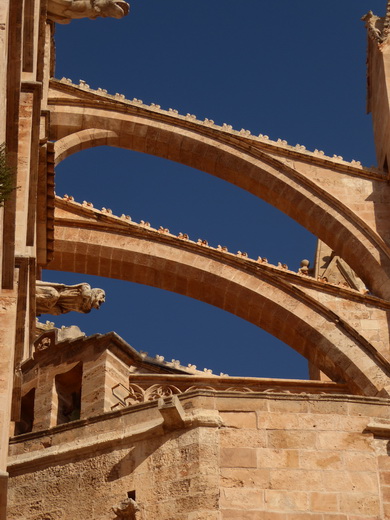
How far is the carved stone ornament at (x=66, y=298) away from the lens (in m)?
13.7

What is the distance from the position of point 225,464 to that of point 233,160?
28.5 feet

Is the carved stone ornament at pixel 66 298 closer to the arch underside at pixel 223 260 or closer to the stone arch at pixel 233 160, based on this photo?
the arch underside at pixel 223 260

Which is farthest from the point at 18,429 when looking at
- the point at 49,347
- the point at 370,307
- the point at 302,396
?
the point at 370,307

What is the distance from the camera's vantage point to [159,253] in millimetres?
18422

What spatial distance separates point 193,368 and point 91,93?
4428 millimetres

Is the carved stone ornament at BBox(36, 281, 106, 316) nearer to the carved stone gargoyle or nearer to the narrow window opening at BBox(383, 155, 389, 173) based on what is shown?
the carved stone gargoyle

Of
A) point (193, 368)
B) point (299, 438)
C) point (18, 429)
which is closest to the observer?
point (299, 438)

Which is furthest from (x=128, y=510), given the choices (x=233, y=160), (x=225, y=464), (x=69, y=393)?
(x=233, y=160)

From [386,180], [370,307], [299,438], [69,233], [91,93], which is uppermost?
[91,93]

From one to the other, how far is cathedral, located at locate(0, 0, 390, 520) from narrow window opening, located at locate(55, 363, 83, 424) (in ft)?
0.07

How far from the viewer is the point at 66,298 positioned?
1391 cm

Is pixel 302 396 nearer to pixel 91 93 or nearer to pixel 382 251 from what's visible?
pixel 382 251

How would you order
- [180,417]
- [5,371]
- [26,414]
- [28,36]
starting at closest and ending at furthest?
[5,371] < [180,417] < [28,36] < [26,414]

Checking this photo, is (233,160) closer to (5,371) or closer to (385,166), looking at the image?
(385,166)
